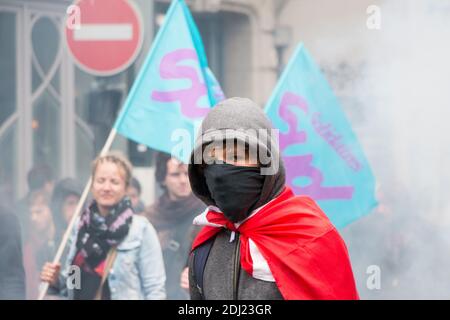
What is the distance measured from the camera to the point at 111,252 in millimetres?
5133

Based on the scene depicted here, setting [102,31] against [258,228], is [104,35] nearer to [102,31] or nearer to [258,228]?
[102,31]

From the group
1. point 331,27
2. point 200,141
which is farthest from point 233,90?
point 200,141

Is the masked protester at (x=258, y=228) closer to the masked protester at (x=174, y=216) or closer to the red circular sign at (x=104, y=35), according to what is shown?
the masked protester at (x=174, y=216)

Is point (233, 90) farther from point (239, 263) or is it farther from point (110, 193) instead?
point (239, 263)

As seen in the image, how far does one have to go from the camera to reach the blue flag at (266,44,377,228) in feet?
17.5

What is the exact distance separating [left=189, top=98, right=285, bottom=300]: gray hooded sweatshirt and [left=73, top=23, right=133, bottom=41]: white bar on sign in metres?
3.58

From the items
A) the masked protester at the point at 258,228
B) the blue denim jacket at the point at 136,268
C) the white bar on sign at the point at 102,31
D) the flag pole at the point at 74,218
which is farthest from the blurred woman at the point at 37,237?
the masked protester at the point at 258,228

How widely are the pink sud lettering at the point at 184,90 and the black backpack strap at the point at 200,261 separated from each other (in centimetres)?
244

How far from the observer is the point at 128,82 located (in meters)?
6.26

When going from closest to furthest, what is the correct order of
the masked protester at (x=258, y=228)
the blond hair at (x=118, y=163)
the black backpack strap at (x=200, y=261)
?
the masked protester at (x=258, y=228), the black backpack strap at (x=200, y=261), the blond hair at (x=118, y=163)

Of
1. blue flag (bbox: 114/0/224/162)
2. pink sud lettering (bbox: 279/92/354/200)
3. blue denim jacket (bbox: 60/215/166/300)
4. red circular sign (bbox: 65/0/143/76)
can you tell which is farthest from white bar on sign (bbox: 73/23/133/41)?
blue denim jacket (bbox: 60/215/166/300)

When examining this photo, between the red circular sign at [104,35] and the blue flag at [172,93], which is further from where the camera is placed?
the red circular sign at [104,35]

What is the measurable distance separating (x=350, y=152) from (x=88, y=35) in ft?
6.32

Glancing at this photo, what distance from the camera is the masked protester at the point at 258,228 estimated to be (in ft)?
8.24
